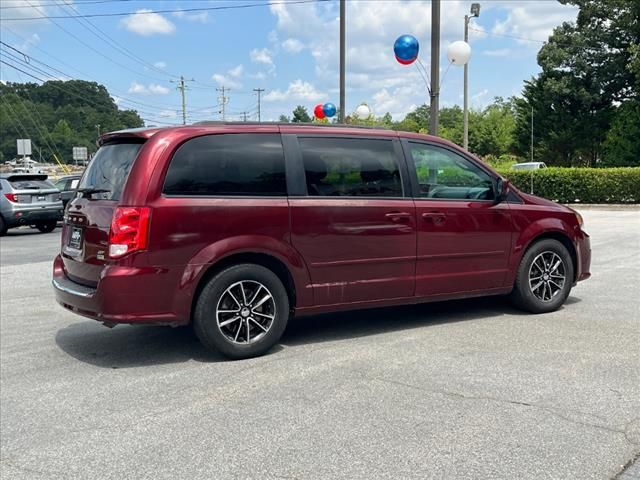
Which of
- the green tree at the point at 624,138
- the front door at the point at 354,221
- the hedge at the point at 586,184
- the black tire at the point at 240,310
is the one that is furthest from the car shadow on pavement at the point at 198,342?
the green tree at the point at 624,138

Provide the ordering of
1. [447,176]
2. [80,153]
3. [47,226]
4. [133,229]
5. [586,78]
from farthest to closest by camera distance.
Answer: [80,153], [586,78], [47,226], [447,176], [133,229]

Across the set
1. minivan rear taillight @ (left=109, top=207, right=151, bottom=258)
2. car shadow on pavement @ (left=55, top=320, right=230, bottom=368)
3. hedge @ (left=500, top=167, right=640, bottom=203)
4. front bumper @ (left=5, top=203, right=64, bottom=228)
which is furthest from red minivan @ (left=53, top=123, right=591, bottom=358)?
hedge @ (left=500, top=167, right=640, bottom=203)

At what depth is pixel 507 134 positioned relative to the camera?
59.6 meters

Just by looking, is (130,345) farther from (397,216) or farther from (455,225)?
(455,225)

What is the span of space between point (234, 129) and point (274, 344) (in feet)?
5.78

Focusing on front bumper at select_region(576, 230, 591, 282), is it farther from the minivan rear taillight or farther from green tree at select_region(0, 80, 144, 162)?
green tree at select_region(0, 80, 144, 162)

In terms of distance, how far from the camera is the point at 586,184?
21.3m

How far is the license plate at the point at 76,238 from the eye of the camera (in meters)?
5.05

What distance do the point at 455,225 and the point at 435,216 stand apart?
238mm

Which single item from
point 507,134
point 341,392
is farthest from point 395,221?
point 507,134

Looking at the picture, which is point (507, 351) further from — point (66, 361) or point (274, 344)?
point (66, 361)

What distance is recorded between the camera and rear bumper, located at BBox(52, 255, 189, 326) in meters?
4.57

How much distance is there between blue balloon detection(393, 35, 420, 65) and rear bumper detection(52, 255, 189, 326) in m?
10.0

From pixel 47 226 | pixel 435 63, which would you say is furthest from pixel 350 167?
pixel 47 226
